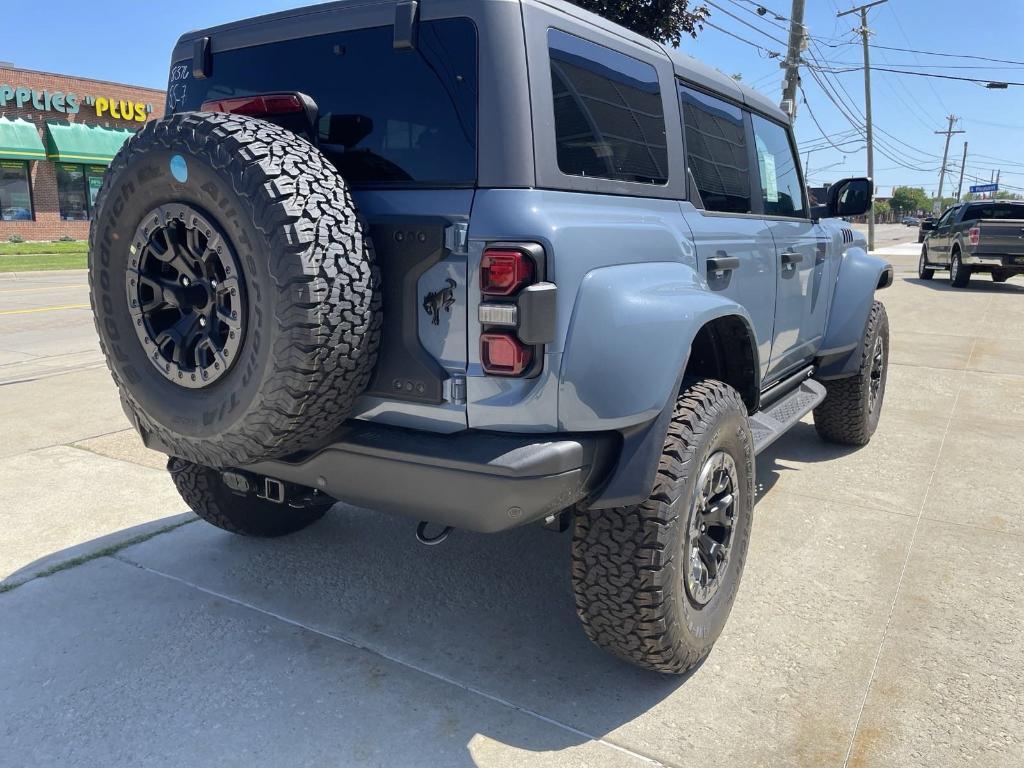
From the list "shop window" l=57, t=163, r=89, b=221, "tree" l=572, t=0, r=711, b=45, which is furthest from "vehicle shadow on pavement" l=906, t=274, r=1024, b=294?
"shop window" l=57, t=163, r=89, b=221

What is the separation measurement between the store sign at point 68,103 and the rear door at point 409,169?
94.6 ft

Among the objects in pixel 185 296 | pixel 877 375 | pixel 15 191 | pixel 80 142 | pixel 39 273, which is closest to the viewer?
pixel 185 296

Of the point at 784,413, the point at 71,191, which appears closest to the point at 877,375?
the point at 784,413

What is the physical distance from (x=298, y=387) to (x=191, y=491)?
5.51 ft

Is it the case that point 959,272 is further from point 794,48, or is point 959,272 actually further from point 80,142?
point 80,142

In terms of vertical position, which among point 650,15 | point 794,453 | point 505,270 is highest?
point 650,15

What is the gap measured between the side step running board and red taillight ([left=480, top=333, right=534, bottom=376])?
136 cm

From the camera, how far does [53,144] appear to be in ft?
86.9

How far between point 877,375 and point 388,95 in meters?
A: 4.24

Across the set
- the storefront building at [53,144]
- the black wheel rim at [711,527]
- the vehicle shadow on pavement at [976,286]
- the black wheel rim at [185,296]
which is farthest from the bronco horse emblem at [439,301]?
the storefront building at [53,144]

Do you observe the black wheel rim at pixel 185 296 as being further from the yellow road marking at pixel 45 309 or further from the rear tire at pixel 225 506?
the yellow road marking at pixel 45 309

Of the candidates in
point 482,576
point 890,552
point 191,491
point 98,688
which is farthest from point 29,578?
point 890,552

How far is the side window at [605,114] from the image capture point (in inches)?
91.8

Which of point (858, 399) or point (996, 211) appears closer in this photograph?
point (858, 399)
